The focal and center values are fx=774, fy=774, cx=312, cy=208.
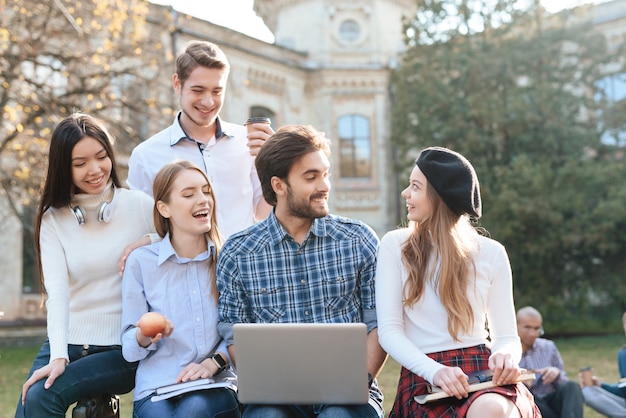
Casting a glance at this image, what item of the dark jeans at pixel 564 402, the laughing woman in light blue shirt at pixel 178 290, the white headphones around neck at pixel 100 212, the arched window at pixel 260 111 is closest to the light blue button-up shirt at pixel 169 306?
the laughing woman in light blue shirt at pixel 178 290

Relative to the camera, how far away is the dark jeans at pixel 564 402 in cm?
664

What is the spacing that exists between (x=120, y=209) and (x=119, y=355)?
785 millimetres

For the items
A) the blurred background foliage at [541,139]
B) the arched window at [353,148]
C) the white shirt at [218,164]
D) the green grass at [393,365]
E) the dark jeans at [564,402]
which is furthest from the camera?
the arched window at [353,148]

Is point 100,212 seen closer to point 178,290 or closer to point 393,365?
point 178,290

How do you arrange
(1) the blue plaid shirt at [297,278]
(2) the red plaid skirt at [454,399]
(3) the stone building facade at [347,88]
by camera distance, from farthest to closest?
(3) the stone building facade at [347,88]
(1) the blue plaid shirt at [297,278]
(2) the red plaid skirt at [454,399]

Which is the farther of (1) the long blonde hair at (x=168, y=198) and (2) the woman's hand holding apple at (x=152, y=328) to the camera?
(1) the long blonde hair at (x=168, y=198)

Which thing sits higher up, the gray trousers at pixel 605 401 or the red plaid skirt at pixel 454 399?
the red plaid skirt at pixel 454 399

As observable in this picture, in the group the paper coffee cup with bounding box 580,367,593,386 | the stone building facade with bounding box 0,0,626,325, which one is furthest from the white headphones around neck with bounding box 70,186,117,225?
the stone building facade with bounding box 0,0,626,325

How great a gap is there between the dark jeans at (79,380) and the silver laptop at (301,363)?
856 millimetres

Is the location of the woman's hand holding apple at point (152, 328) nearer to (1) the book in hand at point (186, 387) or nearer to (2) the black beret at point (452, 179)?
(1) the book in hand at point (186, 387)

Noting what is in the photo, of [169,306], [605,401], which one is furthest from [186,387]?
[605,401]

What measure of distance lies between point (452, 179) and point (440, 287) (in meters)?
0.51

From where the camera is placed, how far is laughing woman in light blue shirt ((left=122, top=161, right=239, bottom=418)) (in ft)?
12.3

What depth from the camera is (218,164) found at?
467cm
